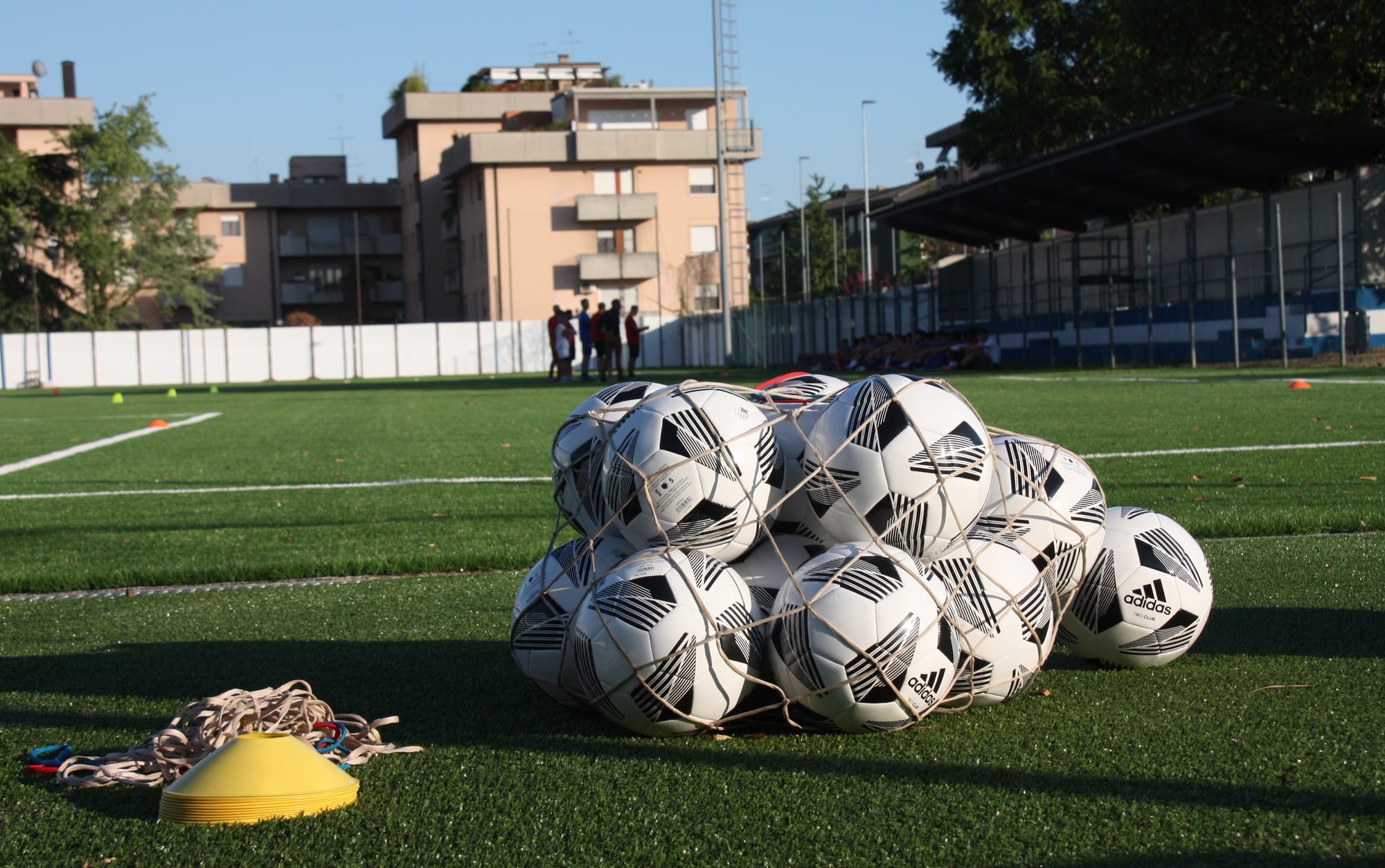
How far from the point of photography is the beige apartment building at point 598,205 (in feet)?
230

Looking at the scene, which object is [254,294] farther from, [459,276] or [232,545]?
[232,545]

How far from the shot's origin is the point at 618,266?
70.2 metres

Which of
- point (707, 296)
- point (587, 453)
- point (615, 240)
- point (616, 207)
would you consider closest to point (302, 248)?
point (615, 240)

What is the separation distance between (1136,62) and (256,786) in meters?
32.6

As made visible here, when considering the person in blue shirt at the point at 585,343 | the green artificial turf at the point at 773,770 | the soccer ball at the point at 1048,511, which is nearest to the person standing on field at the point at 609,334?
the person in blue shirt at the point at 585,343

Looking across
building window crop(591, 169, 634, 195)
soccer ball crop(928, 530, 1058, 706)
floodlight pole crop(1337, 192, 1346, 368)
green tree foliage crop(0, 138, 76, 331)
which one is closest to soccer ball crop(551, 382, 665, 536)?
soccer ball crop(928, 530, 1058, 706)

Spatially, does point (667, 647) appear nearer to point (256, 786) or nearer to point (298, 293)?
point (256, 786)

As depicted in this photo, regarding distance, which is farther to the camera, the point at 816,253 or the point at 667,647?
the point at 816,253

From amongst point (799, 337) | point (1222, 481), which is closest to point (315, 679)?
point (1222, 481)

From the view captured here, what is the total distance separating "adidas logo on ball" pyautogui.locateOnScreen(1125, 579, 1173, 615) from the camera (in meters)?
3.94

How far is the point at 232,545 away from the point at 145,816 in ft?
15.0

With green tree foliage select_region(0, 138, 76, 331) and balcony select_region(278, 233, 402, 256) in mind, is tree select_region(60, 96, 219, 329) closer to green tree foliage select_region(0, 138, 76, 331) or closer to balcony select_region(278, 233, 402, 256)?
green tree foliage select_region(0, 138, 76, 331)

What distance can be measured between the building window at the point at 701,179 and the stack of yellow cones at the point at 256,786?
7091cm

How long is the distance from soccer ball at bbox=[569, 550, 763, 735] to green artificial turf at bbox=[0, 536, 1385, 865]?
0.35 ft
